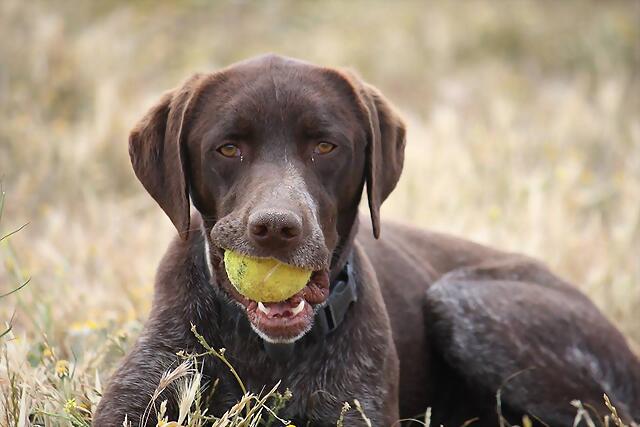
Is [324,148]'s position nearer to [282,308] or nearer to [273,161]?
[273,161]

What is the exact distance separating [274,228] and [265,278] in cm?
21

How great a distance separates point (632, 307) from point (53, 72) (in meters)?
5.50

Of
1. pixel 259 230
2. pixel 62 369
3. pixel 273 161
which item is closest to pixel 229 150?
pixel 273 161

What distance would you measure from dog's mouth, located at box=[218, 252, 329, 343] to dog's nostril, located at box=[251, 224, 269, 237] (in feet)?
1.06

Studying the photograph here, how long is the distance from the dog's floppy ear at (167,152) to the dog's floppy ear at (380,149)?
2.33 feet

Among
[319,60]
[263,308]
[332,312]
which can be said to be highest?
[263,308]

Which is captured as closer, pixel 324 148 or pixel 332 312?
pixel 324 148

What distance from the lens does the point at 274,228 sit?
137 inches

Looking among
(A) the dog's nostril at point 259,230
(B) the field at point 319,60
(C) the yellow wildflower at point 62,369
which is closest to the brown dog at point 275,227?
(A) the dog's nostril at point 259,230

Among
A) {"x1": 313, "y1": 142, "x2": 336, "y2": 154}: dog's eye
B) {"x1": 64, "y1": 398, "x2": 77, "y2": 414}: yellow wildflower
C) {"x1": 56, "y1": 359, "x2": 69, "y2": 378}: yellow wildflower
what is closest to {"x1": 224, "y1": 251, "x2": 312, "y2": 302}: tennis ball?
{"x1": 313, "y1": 142, "x2": 336, "y2": 154}: dog's eye

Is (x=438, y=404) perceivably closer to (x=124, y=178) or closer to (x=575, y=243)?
(x=575, y=243)

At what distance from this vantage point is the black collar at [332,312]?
13.2ft

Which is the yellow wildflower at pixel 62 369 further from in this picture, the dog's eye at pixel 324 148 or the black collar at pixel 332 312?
the dog's eye at pixel 324 148

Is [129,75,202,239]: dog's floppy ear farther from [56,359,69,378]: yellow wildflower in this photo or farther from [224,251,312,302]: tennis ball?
[56,359,69,378]: yellow wildflower
